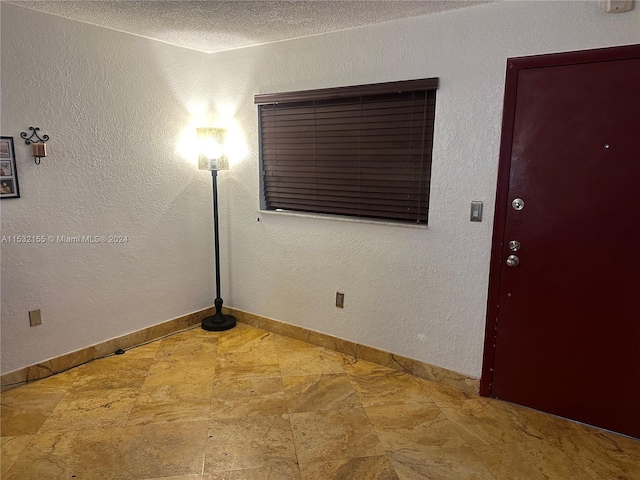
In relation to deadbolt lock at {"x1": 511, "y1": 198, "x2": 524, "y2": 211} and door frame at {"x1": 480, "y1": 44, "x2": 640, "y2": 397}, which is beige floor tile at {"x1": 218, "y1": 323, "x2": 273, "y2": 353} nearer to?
door frame at {"x1": 480, "y1": 44, "x2": 640, "y2": 397}

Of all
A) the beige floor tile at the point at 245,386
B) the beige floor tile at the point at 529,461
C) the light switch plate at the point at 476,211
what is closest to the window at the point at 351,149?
the light switch plate at the point at 476,211

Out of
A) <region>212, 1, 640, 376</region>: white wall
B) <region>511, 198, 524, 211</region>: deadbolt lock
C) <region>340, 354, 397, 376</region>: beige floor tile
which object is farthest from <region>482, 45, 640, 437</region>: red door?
<region>340, 354, 397, 376</region>: beige floor tile

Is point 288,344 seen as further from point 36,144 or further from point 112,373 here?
point 36,144

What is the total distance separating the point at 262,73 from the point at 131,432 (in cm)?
262

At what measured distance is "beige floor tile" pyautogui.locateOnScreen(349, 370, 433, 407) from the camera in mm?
2637

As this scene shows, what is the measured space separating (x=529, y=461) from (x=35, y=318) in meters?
3.02

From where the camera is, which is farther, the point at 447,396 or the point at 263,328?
the point at 263,328

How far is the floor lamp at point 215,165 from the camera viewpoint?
3.40 m

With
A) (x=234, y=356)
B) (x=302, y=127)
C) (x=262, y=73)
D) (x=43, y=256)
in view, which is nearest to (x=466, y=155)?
(x=302, y=127)

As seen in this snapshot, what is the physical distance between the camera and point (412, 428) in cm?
237

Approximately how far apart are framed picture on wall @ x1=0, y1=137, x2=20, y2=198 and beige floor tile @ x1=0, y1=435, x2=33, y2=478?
1367mm

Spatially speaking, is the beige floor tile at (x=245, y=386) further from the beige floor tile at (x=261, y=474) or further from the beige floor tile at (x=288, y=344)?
the beige floor tile at (x=261, y=474)

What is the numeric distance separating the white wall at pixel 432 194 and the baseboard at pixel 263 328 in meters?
0.06

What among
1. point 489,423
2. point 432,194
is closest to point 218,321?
point 432,194
